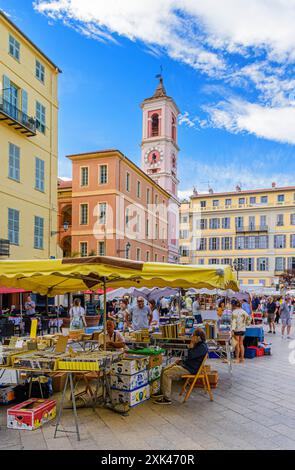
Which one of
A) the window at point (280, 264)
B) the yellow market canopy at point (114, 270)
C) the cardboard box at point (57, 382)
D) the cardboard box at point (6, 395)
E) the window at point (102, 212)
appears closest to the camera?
the yellow market canopy at point (114, 270)

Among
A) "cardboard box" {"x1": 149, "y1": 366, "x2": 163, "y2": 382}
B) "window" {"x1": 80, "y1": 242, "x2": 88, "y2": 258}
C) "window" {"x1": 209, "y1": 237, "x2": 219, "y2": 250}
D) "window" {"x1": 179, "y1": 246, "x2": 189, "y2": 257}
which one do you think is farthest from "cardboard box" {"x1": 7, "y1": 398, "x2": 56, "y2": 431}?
"window" {"x1": 179, "y1": 246, "x2": 189, "y2": 257}

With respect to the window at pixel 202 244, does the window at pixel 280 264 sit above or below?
below

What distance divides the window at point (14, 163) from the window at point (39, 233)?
2.94 meters

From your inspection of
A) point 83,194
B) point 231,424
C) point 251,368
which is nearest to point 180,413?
point 231,424

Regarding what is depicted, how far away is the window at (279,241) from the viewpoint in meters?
61.9

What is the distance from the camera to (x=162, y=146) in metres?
53.6

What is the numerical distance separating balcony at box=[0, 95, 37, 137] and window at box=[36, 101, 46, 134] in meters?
1.17

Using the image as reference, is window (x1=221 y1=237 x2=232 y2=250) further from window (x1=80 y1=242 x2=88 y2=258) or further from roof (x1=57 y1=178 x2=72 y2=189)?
window (x1=80 y1=242 x2=88 y2=258)

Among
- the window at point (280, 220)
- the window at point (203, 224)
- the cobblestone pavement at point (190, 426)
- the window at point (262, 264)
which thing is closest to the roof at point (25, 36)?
the cobblestone pavement at point (190, 426)

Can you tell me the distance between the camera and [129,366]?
22.0 ft

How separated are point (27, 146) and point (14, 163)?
1.74m

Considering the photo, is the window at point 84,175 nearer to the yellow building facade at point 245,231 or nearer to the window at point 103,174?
the window at point 103,174

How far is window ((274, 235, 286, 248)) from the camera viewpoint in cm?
6188
